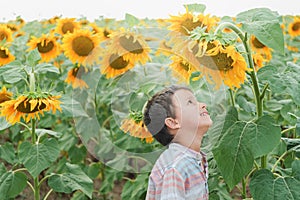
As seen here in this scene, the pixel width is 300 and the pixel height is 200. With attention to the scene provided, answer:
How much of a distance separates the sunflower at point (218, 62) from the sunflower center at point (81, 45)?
3.81 feet

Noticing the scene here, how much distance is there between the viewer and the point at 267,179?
5.21ft

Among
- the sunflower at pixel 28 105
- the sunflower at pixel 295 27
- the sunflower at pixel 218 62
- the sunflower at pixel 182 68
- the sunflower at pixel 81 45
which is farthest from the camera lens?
the sunflower at pixel 295 27

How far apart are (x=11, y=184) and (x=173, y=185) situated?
102 centimetres

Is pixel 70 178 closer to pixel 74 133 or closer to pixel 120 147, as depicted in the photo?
pixel 120 147

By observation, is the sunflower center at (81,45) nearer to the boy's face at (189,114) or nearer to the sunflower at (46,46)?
the sunflower at (46,46)

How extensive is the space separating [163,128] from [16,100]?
70cm

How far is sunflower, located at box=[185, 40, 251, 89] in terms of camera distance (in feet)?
4.28

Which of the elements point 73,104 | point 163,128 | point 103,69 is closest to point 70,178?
point 73,104

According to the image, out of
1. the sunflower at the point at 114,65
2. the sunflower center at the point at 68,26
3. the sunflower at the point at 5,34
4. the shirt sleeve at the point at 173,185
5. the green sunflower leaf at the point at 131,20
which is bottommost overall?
the sunflower at the point at 5,34

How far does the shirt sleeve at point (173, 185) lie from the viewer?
1.14 m

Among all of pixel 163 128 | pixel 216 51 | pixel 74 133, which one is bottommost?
pixel 74 133

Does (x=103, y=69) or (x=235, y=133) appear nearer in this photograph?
(x=235, y=133)

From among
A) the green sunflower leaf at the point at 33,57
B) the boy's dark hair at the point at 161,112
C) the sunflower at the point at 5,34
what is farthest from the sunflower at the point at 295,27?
the boy's dark hair at the point at 161,112

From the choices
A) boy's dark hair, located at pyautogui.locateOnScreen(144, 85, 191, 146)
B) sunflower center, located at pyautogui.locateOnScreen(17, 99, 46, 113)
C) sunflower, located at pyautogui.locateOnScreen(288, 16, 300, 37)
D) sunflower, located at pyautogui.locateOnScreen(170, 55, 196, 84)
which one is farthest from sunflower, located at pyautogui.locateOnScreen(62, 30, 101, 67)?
sunflower, located at pyautogui.locateOnScreen(288, 16, 300, 37)
